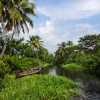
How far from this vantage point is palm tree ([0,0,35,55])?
4116 centimetres

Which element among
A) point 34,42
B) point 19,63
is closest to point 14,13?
point 19,63

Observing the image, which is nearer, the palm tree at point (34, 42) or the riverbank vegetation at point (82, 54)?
the riverbank vegetation at point (82, 54)

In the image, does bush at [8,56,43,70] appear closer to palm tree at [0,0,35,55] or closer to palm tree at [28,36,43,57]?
palm tree at [0,0,35,55]

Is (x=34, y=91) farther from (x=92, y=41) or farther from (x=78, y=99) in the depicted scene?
(x=92, y=41)

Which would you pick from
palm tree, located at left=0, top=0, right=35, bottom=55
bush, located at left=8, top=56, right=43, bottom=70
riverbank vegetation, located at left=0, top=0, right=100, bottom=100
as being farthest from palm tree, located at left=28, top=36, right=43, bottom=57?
palm tree, located at left=0, top=0, right=35, bottom=55

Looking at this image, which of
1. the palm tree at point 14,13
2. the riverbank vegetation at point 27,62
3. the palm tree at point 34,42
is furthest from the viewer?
the palm tree at point 34,42

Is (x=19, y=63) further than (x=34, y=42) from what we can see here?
No

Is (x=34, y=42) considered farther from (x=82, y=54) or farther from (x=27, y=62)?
(x=27, y=62)

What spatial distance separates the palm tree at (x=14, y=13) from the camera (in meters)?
41.2

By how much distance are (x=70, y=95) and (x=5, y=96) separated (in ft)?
21.7

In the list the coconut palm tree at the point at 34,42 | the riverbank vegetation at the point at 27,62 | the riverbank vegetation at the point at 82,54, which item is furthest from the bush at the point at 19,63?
the coconut palm tree at the point at 34,42

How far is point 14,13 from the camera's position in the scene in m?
40.9

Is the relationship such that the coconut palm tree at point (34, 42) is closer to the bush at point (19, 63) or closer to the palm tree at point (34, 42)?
the palm tree at point (34, 42)

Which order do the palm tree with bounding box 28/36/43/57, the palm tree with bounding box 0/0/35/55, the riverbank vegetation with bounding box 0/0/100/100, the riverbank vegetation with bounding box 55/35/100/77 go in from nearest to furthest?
the riverbank vegetation with bounding box 0/0/100/100 → the palm tree with bounding box 0/0/35/55 → the riverbank vegetation with bounding box 55/35/100/77 → the palm tree with bounding box 28/36/43/57
